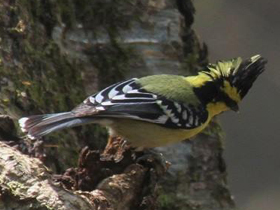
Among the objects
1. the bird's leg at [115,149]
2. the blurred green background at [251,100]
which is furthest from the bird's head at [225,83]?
the blurred green background at [251,100]

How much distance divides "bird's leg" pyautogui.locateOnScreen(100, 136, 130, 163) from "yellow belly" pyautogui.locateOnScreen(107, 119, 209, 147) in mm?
33

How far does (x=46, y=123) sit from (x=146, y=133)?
2.33 feet

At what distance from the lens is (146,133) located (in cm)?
448

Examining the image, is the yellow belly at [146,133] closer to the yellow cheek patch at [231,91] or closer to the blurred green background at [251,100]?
the yellow cheek patch at [231,91]

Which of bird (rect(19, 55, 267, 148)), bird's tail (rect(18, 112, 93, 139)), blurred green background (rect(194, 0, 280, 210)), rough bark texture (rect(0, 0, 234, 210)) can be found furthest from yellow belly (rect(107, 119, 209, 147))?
blurred green background (rect(194, 0, 280, 210))

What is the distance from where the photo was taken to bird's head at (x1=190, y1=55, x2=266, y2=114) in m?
4.75

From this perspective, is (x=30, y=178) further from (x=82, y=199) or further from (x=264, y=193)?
(x=264, y=193)

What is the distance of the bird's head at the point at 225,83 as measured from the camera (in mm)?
4754

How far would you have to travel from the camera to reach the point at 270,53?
8.74 metres

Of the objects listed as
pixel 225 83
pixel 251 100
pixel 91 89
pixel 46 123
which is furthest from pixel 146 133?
pixel 251 100

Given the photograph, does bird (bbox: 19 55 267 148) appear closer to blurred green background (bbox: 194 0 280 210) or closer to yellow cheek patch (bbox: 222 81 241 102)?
yellow cheek patch (bbox: 222 81 241 102)

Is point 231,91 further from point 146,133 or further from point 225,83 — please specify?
point 146,133

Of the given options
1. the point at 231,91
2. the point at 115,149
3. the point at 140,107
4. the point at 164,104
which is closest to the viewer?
the point at 115,149

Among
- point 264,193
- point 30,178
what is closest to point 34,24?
point 30,178
